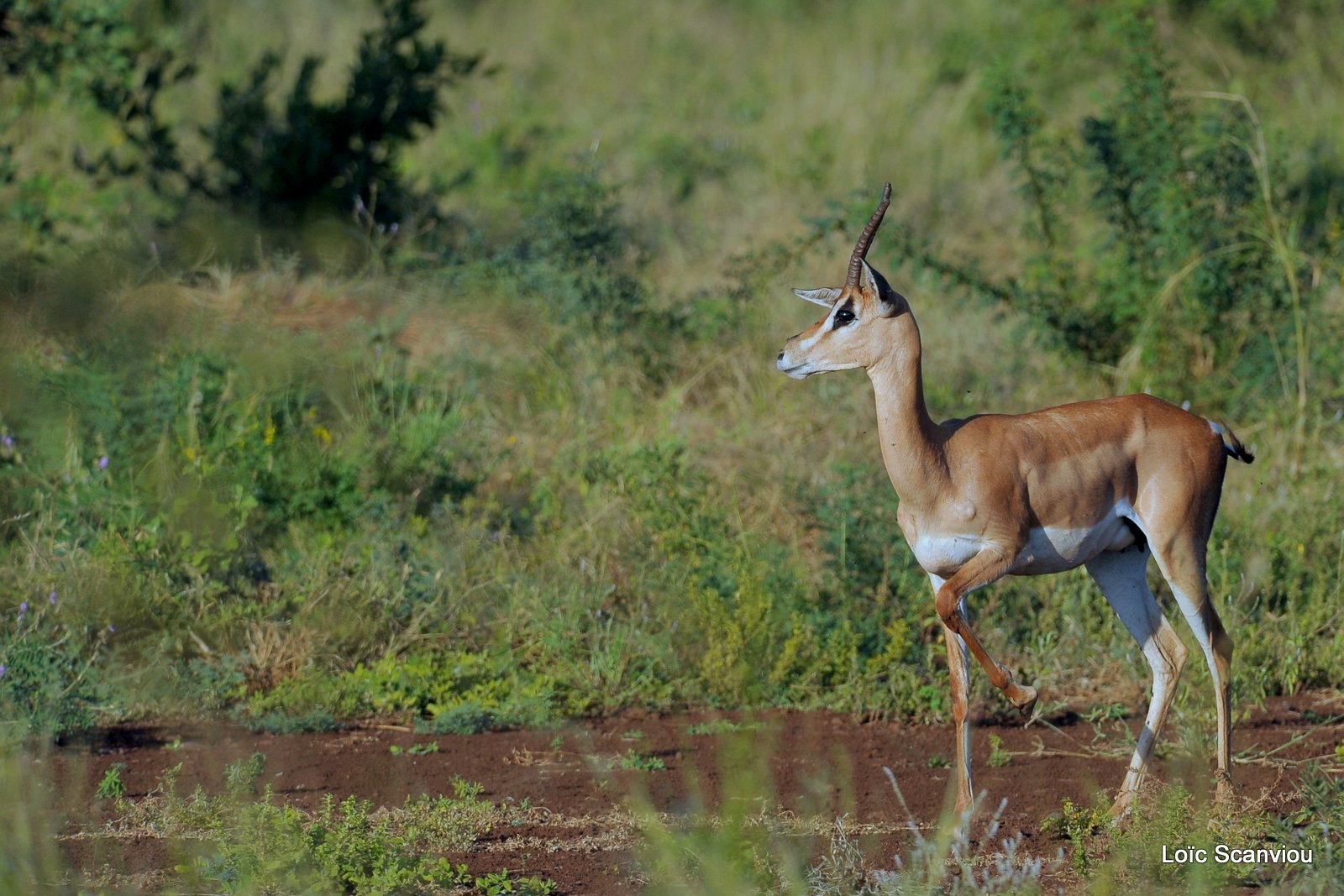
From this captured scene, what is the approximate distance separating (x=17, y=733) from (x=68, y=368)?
256 centimetres

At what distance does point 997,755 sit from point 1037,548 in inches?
45.9

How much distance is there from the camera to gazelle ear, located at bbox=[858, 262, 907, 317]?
193 inches

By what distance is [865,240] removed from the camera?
4.82 metres

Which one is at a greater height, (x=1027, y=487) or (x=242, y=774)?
(x=1027, y=487)

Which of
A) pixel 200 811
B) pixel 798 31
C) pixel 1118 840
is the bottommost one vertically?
pixel 1118 840

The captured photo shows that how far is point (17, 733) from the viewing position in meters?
5.71

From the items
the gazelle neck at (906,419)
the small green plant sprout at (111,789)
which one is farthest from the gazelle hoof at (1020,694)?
the small green plant sprout at (111,789)

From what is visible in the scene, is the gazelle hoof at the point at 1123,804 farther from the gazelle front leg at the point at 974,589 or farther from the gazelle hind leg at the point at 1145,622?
the gazelle front leg at the point at 974,589

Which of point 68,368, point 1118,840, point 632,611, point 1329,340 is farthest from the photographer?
point 1329,340

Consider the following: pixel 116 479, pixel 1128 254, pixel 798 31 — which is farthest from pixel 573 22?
pixel 116 479

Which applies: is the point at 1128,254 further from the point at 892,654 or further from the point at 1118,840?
the point at 1118,840

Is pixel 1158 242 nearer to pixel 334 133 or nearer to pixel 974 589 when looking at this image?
pixel 974 589

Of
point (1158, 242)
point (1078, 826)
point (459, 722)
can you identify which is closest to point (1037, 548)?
point (1078, 826)

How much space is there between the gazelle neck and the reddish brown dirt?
120cm
